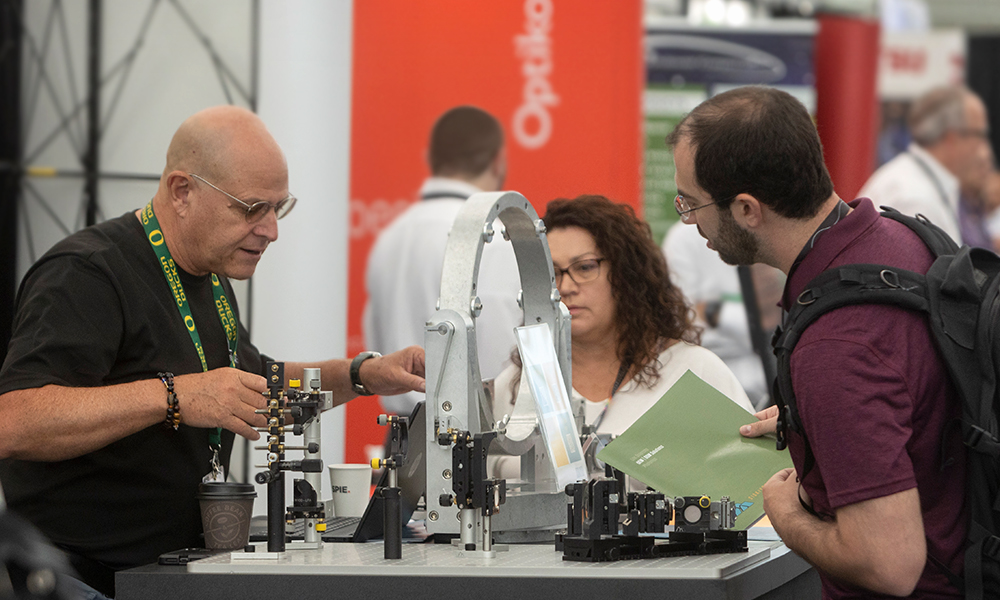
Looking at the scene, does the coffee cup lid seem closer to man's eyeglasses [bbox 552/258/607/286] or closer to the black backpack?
the black backpack

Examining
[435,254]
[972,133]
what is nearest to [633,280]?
[435,254]

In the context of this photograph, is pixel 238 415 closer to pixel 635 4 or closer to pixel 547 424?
pixel 547 424

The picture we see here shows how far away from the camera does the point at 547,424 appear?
2074 mm

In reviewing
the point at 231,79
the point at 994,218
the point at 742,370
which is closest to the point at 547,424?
the point at 231,79

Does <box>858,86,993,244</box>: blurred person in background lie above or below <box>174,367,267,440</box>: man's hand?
above

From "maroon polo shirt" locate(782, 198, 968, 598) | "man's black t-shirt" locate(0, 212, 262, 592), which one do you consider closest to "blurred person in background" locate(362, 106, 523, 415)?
"man's black t-shirt" locate(0, 212, 262, 592)

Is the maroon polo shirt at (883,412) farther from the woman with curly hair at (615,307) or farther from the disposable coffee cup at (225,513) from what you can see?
the woman with curly hair at (615,307)

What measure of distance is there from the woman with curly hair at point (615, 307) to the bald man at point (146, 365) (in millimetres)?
824

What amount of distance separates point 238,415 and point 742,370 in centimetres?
369

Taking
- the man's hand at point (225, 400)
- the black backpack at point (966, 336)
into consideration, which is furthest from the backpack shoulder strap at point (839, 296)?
the man's hand at point (225, 400)

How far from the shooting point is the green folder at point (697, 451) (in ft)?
6.72

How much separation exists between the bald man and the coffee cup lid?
0.10m

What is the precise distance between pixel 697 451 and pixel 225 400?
847 millimetres

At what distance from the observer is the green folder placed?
2049 millimetres
